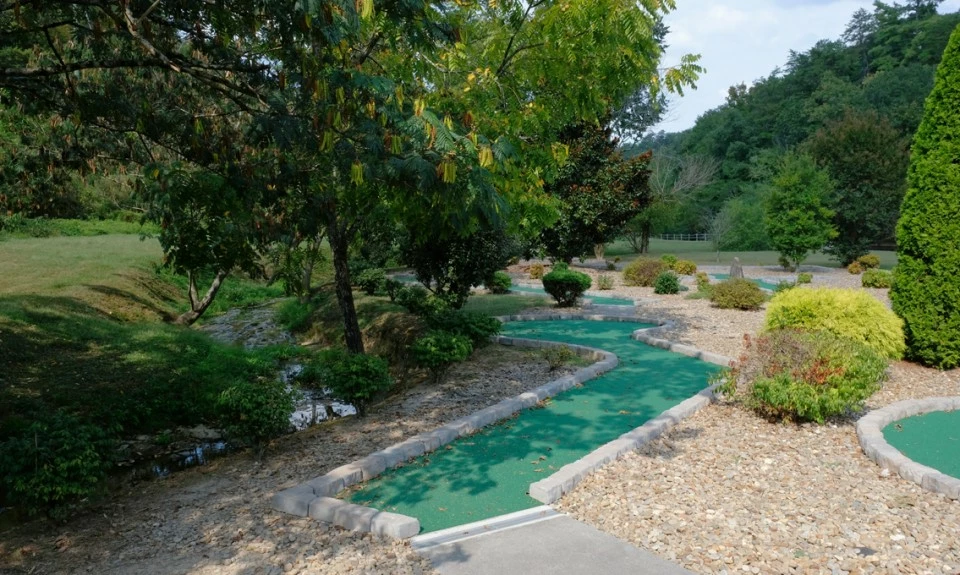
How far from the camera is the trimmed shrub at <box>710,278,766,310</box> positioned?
1516cm

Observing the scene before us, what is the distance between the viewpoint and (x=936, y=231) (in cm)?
888

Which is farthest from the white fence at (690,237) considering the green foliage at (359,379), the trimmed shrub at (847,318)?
the green foliage at (359,379)

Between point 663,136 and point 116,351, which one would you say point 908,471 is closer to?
point 116,351

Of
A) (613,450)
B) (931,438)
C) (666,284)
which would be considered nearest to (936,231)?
(931,438)

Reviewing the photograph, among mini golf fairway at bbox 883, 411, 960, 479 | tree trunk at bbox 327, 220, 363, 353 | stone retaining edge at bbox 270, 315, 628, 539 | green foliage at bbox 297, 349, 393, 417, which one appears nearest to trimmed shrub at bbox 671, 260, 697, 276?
stone retaining edge at bbox 270, 315, 628, 539

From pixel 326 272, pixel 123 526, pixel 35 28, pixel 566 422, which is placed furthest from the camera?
pixel 326 272

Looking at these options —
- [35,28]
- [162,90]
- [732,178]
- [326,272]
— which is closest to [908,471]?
→ [35,28]

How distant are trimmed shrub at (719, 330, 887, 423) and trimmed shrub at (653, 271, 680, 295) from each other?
1231 cm

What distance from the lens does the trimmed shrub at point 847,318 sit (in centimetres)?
873

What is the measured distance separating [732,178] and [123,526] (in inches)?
2408

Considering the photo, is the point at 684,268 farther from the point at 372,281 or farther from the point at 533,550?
the point at 533,550

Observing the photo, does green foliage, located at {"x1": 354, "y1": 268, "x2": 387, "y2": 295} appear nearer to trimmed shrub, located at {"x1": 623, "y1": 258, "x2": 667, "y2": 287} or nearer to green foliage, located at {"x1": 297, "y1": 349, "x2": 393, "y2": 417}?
trimmed shrub, located at {"x1": 623, "y1": 258, "x2": 667, "y2": 287}

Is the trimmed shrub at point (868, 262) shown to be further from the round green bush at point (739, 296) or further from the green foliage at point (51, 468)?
the green foliage at point (51, 468)

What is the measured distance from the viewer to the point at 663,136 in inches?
3391
